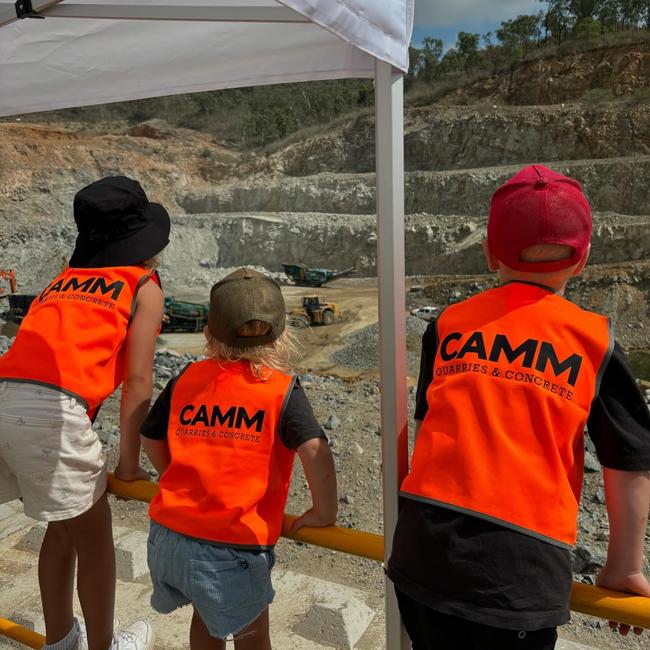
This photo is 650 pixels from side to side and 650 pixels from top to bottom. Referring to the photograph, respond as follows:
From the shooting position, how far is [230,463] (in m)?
1.50

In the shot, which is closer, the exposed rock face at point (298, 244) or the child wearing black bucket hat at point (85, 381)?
the child wearing black bucket hat at point (85, 381)

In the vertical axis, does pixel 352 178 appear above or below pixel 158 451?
above

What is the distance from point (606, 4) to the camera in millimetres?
45469

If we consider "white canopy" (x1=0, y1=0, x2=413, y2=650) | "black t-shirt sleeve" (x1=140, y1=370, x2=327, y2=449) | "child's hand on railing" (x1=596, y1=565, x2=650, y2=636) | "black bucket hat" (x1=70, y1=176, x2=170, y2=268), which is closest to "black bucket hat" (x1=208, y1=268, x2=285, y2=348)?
"black t-shirt sleeve" (x1=140, y1=370, x2=327, y2=449)

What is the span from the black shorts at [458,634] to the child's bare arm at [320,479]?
0.94ft

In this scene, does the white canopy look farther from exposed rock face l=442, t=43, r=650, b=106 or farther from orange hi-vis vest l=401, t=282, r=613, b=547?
exposed rock face l=442, t=43, r=650, b=106

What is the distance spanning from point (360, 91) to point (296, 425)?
46.5 meters

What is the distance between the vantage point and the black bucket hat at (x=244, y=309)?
1.55 metres

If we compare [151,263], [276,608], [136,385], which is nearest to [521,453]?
[136,385]

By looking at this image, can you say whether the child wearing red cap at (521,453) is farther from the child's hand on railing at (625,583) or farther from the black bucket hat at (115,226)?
the black bucket hat at (115,226)

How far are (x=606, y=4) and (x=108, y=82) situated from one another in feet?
173

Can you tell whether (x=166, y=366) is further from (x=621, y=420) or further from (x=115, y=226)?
(x=621, y=420)

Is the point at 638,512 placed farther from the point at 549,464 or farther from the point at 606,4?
the point at 606,4

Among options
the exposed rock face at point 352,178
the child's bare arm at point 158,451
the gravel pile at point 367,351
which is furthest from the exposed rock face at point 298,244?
the child's bare arm at point 158,451
